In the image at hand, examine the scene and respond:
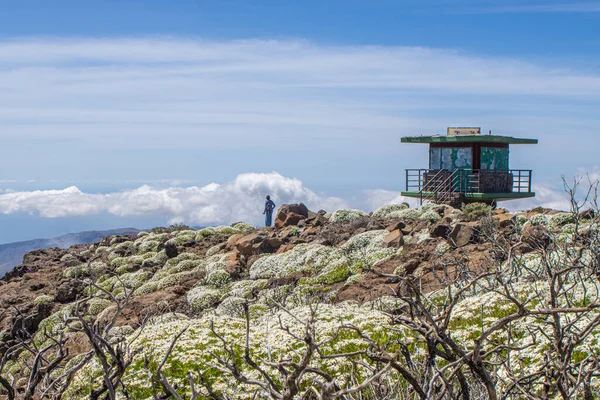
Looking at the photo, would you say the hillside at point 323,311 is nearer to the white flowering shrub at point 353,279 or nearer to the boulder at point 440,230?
the boulder at point 440,230

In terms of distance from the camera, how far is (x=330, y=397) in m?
2.61

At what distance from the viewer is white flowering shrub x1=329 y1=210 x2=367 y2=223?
2643 cm

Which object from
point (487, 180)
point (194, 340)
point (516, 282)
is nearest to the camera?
point (194, 340)

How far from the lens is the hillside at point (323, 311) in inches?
136

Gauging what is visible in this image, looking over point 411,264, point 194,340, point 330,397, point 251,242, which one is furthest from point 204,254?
point 330,397

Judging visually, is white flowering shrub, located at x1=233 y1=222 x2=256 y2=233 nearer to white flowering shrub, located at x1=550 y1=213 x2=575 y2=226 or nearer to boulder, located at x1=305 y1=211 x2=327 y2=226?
boulder, located at x1=305 y1=211 x2=327 y2=226

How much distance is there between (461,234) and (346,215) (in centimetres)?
952

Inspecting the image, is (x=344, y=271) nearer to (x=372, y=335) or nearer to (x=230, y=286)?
(x=230, y=286)

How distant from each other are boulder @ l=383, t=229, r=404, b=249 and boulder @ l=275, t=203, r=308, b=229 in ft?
26.9

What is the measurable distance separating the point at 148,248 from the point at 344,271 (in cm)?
1315

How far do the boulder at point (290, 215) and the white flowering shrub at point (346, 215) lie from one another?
56.4 inches

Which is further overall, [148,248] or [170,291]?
[148,248]

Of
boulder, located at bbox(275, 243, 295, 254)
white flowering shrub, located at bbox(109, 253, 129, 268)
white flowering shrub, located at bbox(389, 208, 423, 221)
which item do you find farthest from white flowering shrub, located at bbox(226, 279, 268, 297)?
white flowering shrub, located at bbox(109, 253, 129, 268)

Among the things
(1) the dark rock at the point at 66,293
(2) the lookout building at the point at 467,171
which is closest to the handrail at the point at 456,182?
(2) the lookout building at the point at 467,171
